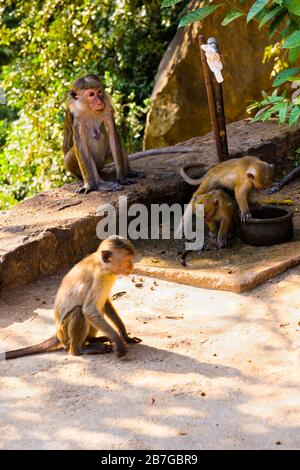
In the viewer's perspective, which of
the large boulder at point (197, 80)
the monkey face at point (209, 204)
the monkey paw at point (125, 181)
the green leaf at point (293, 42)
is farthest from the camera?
the large boulder at point (197, 80)

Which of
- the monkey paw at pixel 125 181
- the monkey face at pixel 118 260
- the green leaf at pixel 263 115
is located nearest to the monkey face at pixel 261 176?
the green leaf at pixel 263 115

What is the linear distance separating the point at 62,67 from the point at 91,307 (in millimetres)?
9261

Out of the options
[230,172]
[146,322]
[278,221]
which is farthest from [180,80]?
[146,322]

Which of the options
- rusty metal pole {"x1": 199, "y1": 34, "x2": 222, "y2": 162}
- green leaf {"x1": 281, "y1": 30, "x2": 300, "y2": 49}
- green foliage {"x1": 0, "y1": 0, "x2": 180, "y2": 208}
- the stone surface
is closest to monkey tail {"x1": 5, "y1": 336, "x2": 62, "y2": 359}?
the stone surface

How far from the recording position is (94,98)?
808 cm

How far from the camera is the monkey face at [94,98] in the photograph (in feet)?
26.5

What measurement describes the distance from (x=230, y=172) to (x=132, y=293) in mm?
1794

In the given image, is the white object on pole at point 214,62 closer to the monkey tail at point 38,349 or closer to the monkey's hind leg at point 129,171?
the monkey's hind leg at point 129,171

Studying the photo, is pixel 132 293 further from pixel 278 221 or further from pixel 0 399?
pixel 0 399

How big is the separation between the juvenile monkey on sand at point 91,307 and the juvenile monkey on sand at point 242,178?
2.27 meters

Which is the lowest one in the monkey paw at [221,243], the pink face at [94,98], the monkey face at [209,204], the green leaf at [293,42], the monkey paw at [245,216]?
the monkey paw at [221,243]

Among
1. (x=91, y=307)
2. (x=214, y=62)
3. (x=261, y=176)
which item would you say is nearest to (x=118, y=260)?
(x=91, y=307)

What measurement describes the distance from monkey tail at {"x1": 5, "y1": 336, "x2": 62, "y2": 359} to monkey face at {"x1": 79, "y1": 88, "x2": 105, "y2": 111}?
3372 mm
